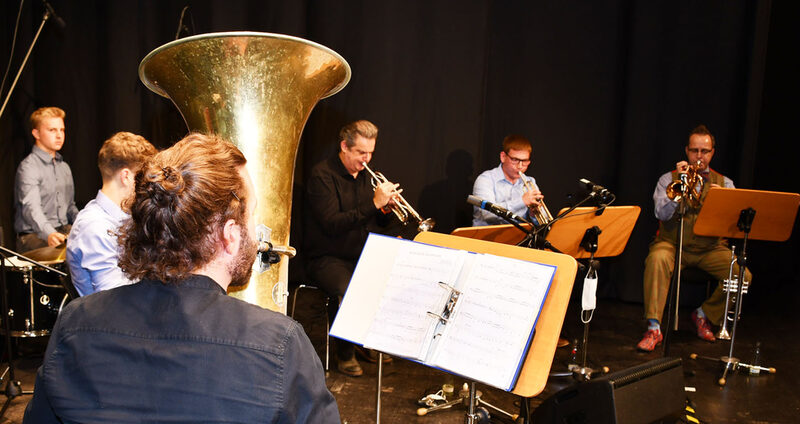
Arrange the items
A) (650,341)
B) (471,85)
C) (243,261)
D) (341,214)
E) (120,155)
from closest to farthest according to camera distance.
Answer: (243,261), (120,155), (341,214), (650,341), (471,85)

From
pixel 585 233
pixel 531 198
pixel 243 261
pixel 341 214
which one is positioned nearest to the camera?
pixel 243 261

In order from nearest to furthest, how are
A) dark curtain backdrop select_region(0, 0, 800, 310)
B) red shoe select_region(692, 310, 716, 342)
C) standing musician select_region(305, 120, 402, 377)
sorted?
standing musician select_region(305, 120, 402, 377)
red shoe select_region(692, 310, 716, 342)
dark curtain backdrop select_region(0, 0, 800, 310)

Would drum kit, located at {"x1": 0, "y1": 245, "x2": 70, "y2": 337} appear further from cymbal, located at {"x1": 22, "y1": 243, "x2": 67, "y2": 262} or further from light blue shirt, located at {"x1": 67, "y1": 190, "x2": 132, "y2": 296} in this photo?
light blue shirt, located at {"x1": 67, "y1": 190, "x2": 132, "y2": 296}

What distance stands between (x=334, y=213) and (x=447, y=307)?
1835mm

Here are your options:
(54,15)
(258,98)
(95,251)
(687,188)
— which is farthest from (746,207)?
(54,15)

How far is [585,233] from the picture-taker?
3295 mm

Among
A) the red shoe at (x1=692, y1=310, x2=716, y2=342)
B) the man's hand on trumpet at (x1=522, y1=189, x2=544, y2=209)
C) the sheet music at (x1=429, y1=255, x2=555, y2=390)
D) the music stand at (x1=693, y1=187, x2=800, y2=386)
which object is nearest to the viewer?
the sheet music at (x1=429, y1=255, x2=555, y2=390)

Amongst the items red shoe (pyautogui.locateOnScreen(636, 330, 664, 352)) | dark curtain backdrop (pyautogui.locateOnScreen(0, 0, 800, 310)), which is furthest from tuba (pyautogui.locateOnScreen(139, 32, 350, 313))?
dark curtain backdrop (pyautogui.locateOnScreen(0, 0, 800, 310))

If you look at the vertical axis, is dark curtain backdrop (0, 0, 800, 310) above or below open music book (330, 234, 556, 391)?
above

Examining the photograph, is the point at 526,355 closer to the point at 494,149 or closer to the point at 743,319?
the point at 494,149

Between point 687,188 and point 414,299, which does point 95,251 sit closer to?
point 414,299

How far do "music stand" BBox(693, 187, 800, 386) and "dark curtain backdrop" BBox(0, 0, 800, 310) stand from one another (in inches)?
51.5

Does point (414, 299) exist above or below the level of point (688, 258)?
above

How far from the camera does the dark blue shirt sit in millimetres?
911
